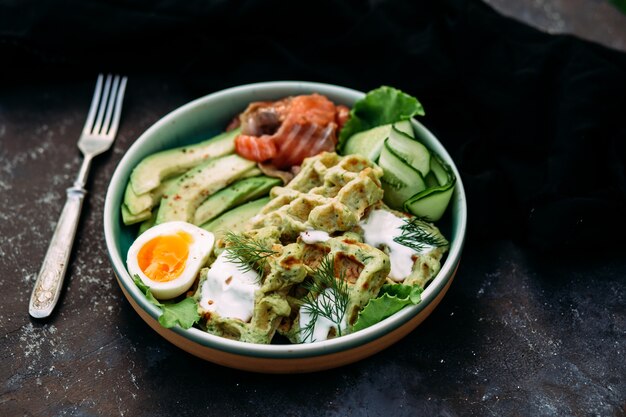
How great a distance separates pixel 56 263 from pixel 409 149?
1.64 m

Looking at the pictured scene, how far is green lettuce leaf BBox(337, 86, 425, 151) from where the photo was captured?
11.2 ft

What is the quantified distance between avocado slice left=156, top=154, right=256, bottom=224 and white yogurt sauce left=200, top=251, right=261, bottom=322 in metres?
0.40

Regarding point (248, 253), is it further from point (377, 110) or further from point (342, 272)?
point (377, 110)

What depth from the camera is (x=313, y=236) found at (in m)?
2.89

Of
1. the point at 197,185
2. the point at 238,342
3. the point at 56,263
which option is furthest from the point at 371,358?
the point at 56,263

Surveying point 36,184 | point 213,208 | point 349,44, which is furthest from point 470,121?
point 36,184

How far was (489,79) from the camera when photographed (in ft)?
12.2

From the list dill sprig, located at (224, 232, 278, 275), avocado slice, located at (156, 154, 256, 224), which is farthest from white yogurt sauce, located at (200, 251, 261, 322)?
avocado slice, located at (156, 154, 256, 224)

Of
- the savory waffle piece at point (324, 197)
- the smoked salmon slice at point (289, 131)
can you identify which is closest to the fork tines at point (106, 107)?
the smoked salmon slice at point (289, 131)

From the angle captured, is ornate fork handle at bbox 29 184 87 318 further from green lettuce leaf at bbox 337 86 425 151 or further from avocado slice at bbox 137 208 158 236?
green lettuce leaf at bbox 337 86 425 151

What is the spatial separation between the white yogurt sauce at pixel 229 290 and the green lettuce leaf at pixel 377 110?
3.12 ft

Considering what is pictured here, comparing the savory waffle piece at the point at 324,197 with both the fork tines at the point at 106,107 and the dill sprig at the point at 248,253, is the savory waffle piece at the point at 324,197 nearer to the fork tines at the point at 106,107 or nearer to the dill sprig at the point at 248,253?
the dill sprig at the point at 248,253

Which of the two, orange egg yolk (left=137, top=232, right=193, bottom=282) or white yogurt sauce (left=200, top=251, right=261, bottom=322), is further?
orange egg yolk (left=137, top=232, right=193, bottom=282)

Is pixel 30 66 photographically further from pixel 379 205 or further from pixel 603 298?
pixel 603 298
